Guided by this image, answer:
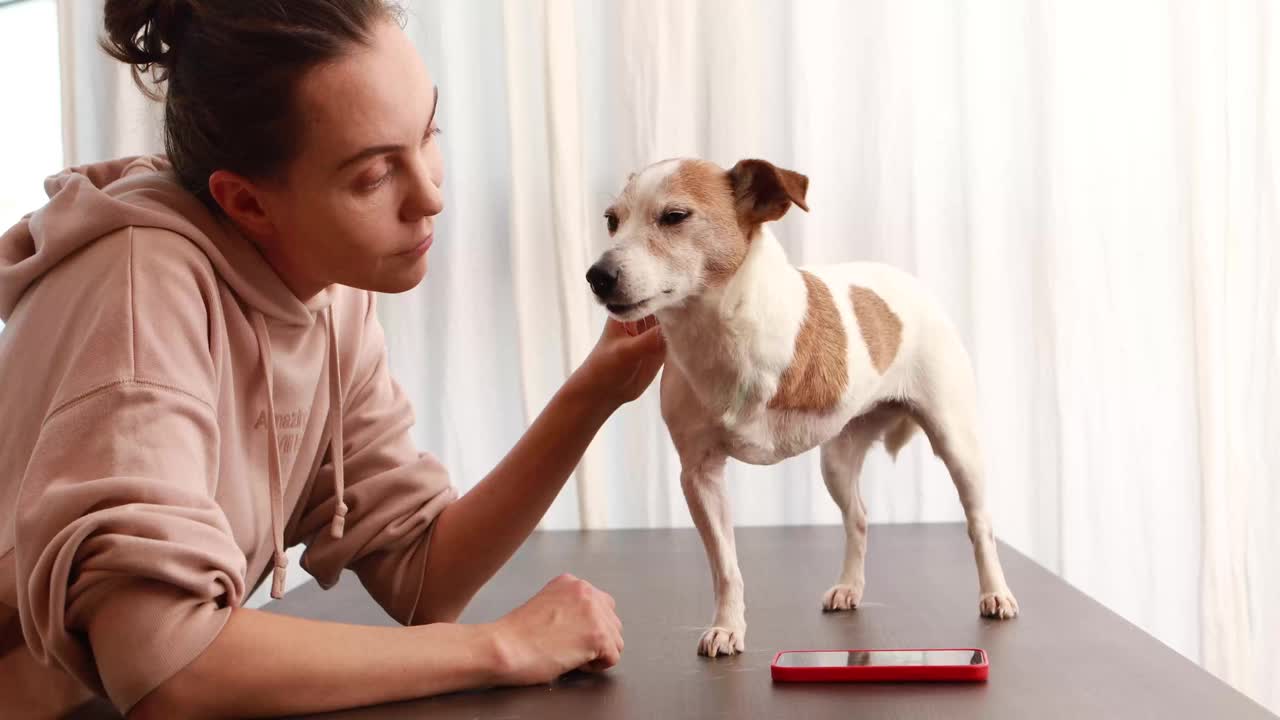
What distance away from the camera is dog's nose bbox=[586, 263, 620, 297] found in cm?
83

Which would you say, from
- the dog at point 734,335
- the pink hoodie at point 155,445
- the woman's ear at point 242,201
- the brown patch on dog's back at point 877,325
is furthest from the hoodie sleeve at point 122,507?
the brown patch on dog's back at point 877,325

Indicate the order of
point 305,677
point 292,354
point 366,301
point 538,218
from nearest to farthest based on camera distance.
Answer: point 305,677, point 292,354, point 366,301, point 538,218

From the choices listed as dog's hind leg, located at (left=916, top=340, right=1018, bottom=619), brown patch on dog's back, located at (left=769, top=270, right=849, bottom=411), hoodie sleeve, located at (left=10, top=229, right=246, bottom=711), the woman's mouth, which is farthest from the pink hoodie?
dog's hind leg, located at (left=916, top=340, right=1018, bottom=619)

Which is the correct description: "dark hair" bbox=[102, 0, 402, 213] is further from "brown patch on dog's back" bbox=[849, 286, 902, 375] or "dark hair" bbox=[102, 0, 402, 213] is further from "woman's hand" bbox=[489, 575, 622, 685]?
"brown patch on dog's back" bbox=[849, 286, 902, 375]

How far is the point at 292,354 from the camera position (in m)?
0.89

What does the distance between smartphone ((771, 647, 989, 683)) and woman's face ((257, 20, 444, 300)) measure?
1.30ft

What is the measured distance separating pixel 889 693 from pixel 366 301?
2.02 ft

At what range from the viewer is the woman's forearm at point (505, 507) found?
96 cm

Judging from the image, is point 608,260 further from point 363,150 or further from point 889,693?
point 889,693

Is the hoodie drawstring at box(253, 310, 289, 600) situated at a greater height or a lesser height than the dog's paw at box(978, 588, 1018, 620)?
greater

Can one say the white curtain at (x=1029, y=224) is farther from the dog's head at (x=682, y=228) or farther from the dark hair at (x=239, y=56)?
the dark hair at (x=239, y=56)

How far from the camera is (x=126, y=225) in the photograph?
0.75 metres

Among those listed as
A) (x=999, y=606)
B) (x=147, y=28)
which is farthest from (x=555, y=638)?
(x=147, y=28)

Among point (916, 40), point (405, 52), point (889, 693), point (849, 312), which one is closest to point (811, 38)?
point (916, 40)
